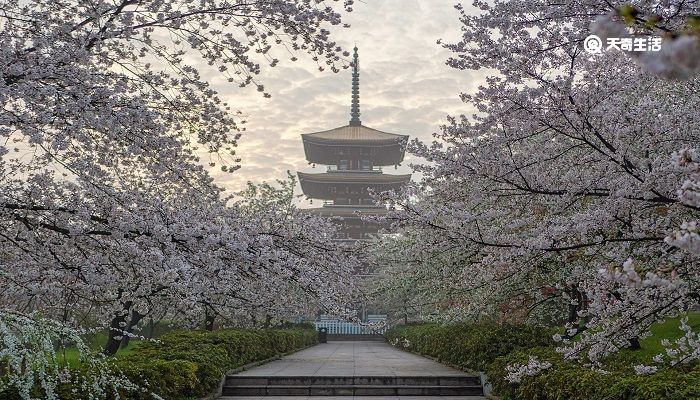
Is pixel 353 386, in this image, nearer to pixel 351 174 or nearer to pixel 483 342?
pixel 483 342

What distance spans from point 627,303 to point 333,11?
4522 millimetres

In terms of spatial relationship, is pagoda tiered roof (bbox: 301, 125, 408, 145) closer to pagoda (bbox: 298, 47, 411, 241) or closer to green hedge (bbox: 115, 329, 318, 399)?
pagoda (bbox: 298, 47, 411, 241)

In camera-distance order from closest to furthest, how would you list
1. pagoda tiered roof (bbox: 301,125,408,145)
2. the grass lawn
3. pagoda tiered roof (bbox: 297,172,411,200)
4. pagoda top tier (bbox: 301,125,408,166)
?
1. the grass lawn
2. pagoda tiered roof (bbox: 297,172,411,200)
3. pagoda tiered roof (bbox: 301,125,408,145)
4. pagoda top tier (bbox: 301,125,408,166)

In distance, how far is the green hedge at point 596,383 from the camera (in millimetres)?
5531

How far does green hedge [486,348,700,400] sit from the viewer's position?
5.53 meters

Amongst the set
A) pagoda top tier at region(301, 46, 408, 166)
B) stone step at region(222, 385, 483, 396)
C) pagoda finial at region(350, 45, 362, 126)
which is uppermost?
pagoda finial at region(350, 45, 362, 126)

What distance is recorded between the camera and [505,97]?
7.02 m

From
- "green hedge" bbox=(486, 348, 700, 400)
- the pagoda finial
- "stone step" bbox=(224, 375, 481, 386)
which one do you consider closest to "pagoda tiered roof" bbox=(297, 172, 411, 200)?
the pagoda finial

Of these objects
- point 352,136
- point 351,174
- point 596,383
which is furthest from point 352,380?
point 352,136

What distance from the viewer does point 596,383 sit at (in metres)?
6.74

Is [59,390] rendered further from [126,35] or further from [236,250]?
[126,35]

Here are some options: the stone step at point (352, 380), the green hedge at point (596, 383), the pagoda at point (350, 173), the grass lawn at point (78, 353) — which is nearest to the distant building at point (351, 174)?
the pagoda at point (350, 173)

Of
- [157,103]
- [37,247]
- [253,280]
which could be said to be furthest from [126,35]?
[253,280]

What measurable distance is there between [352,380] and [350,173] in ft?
129
